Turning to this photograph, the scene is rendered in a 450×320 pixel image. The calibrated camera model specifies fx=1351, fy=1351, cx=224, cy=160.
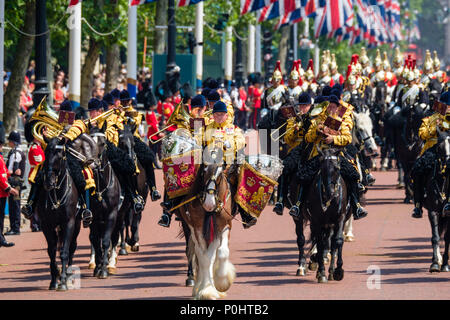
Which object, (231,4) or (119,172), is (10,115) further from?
(231,4)

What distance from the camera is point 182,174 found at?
50.0 feet

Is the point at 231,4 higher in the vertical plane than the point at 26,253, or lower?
higher

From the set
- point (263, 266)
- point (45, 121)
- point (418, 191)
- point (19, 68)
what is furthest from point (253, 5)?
point (45, 121)

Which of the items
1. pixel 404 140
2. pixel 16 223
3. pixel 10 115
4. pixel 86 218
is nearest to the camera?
pixel 86 218

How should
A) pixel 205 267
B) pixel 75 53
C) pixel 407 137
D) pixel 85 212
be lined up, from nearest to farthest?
pixel 205 267 < pixel 85 212 < pixel 407 137 < pixel 75 53

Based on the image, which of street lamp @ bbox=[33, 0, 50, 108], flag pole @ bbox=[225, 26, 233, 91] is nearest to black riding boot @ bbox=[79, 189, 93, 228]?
street lamp @ bbox=[33, 0, 50, 108]

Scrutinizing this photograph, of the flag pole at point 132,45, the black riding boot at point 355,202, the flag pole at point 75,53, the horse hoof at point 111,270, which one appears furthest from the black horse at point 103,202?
the flag pole at point 132,45

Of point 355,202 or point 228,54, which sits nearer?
point 355,202

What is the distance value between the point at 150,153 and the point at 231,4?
112 ft

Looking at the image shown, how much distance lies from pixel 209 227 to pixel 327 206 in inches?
93.3

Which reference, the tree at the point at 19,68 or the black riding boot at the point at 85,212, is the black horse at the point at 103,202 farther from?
the tree at the point at 19,68

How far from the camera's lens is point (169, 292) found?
52.0 ft

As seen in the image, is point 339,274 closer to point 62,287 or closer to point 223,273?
point 223,273

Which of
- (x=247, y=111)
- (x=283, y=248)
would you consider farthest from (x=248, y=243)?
(x=247, y=111)
